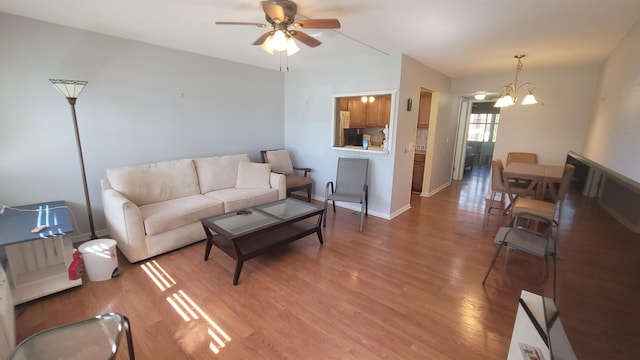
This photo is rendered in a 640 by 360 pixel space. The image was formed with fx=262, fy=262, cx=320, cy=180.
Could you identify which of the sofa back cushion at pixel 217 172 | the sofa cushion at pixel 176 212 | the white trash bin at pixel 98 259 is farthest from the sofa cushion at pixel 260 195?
the white trash bin at pixel 98 259

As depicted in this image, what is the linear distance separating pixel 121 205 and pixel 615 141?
15.4ft

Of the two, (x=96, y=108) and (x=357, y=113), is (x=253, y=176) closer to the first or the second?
(x=96, y=108)

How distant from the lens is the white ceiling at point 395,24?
2.14 m

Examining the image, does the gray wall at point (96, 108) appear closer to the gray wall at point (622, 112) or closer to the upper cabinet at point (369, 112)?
the upper cabinet at point (369, 112)

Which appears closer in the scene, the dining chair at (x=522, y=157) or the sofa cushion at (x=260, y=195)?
the sofa cushion at (x=260, y=195)

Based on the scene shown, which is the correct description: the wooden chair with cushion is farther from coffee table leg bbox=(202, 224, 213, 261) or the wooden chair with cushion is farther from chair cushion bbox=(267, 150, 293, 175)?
coffee table leg bbox=(202, 224, 213, 261)

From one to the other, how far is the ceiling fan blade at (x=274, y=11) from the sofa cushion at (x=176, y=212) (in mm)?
2163

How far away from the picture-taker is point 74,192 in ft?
9.89

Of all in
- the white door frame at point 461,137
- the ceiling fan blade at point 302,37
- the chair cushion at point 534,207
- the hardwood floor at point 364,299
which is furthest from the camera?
the white door frame at point 461,137

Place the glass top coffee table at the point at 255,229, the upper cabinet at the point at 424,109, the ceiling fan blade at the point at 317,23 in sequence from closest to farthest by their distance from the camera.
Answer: the ceiling fan blade at the point at 317,23 → the glass top coffee table at the point at 255,229 → the upper cabinet at the point at 424,109

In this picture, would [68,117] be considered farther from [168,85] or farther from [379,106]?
[379,106]

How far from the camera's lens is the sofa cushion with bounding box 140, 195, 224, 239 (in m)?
2.71

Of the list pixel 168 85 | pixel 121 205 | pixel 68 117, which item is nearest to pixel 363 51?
pixel 168 85

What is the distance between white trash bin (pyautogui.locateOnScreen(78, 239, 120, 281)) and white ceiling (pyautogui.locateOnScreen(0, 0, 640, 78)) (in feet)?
6.90
